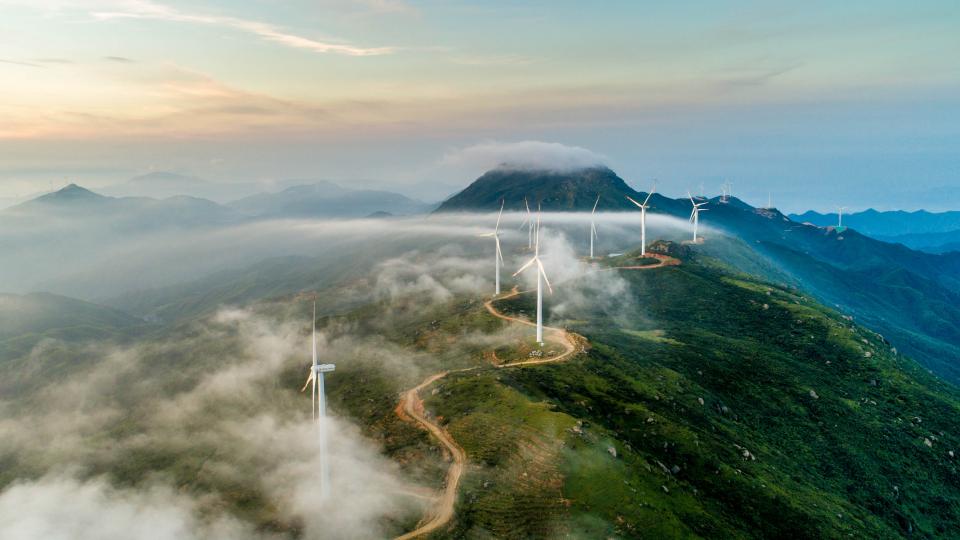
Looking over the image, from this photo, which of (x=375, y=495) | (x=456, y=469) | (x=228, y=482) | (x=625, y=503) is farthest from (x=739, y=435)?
(x=228, y=482)

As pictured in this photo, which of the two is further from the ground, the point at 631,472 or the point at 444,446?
the point at 631,472

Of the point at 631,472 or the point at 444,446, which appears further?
the point at 444,446

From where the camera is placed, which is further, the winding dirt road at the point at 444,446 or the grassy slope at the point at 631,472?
the winding dirt road at the point at 444,446

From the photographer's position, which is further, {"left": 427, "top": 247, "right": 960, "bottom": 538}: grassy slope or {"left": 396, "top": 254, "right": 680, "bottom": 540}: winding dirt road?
{"left": 396, "top": 254, "right": 680, "bottom": 540}: winding dirt road

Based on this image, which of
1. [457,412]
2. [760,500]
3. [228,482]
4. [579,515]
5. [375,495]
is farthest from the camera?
[228,482]

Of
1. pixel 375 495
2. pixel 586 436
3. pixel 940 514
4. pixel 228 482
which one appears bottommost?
pixel 940 514

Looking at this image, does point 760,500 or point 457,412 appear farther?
point 457,412

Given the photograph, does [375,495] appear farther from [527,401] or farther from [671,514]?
[671,514]

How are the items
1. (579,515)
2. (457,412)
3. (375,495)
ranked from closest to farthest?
(579,515)
(375,495)
(457,412)

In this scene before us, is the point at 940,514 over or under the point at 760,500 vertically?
under

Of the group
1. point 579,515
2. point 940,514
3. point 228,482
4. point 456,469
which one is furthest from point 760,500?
point 228,482

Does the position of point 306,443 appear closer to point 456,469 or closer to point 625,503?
point 456,469
